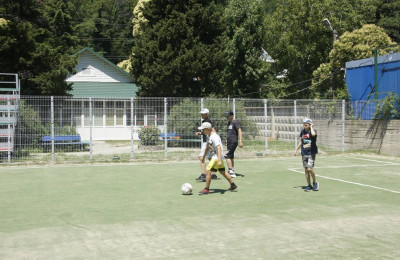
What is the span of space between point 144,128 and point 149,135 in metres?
0.40

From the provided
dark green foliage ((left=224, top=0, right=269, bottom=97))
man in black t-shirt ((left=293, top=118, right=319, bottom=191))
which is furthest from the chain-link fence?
dark green foliage ((left=224, top=0, right=269, bottom=97))

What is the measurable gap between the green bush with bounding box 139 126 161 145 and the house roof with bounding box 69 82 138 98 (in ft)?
54.3

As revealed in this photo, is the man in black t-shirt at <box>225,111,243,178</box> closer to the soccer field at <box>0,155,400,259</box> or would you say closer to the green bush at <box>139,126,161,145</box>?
the soccer field at <box>0,155,400,259</box>

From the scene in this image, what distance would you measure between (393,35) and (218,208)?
4653 cm

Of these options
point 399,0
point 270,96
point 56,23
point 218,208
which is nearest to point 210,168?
point 218,208

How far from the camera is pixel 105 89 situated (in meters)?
36.4

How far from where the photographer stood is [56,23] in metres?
46.2

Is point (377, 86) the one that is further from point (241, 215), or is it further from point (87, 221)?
point (87, 221)

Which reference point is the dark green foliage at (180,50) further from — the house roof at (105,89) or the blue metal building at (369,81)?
the blue metal building at (369,81)

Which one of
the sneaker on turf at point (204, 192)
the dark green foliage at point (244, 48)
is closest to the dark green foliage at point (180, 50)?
the dark green foliage at point (244, 48)

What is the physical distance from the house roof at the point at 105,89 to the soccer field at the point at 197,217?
70.0 feet

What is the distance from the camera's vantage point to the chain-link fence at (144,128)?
57.7 feet

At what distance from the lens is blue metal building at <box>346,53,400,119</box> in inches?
834

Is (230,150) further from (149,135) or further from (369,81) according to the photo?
(369,81)
